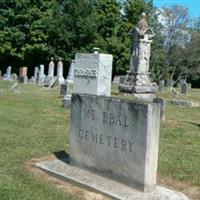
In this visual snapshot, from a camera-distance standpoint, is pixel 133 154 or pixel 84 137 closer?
pixel 133 154

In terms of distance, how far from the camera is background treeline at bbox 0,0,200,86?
4553 cm

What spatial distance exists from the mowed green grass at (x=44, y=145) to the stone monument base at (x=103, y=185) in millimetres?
293

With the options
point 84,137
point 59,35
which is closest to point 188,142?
point 84,137

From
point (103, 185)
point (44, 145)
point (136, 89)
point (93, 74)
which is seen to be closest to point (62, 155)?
point (44, 145)

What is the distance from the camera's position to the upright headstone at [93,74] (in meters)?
12.9

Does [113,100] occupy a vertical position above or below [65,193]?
above

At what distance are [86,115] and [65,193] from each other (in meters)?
1.26

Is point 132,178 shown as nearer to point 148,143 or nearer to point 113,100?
point 148,143

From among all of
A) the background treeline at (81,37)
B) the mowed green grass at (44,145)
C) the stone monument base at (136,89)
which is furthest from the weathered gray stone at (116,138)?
the background treeline at (81,37)

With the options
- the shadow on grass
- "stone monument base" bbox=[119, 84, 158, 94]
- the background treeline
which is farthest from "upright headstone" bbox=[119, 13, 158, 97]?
the background treeline

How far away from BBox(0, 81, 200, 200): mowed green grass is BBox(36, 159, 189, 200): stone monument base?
29cm

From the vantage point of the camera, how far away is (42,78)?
111ft

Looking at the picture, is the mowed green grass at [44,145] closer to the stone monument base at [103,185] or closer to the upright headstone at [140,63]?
the stone monument base at [103,185]

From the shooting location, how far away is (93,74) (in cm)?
1299
